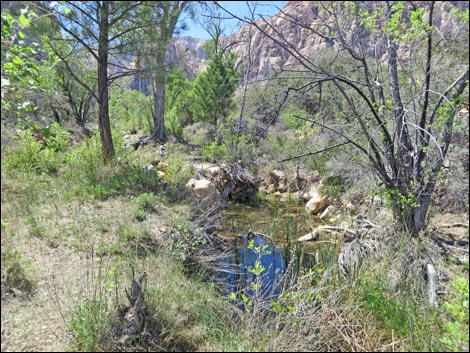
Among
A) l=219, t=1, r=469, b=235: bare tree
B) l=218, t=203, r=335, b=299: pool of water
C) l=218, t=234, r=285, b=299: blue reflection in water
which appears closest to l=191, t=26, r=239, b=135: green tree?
l=218, t=203, r=335, b=299: pool of water

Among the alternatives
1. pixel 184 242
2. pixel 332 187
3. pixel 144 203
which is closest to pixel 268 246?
pixel 184 242

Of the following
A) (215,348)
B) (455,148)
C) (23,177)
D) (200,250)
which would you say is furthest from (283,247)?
(23,177)

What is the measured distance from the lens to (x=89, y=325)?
2.25 meters

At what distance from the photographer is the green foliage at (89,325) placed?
217 cm

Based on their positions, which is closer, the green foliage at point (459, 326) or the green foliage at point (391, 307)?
the green foliage at point (459, 326)

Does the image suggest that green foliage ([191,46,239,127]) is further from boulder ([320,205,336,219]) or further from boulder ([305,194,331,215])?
boulder ([320,205,336,219])

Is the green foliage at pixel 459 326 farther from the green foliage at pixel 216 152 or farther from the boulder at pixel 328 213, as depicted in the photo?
the green foliage at pixel 216 152

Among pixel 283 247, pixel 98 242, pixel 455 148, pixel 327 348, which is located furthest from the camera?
pixel 283 247

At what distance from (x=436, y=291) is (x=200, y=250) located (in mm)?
2726

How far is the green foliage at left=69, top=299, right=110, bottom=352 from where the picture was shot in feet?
7.11

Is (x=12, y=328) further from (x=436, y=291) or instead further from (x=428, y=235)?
(x=428, y=235)

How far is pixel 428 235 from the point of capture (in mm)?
3340

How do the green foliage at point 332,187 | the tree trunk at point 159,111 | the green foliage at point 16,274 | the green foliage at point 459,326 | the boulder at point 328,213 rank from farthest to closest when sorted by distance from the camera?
the tree trunk at point 159,111 < the green foliage at point 332,187 < the boulder at point 328,213 < the green foliage at point 16,274 < the green foliage at point 459,326

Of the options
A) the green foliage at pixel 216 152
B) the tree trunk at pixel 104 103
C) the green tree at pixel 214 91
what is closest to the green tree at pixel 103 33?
the tree trunk at pixel 104 103
